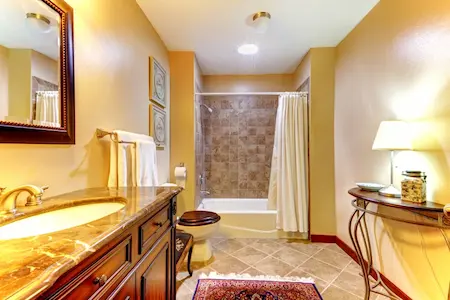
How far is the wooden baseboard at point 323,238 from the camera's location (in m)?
2.78

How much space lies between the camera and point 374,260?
6.66 feet

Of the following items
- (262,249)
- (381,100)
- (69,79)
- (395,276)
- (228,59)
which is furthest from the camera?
(228,59)

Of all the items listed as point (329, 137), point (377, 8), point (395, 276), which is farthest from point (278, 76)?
point (395, 276)

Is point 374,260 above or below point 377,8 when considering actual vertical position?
below

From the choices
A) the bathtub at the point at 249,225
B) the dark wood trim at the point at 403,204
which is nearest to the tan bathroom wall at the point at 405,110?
the dark wood trim at the point at 403,204

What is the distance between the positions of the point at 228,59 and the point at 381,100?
195 centimetres

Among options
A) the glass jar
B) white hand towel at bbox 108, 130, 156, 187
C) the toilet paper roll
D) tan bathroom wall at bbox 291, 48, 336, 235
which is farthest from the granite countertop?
tan bathroom wall at bbox 291, 48, 336, 235

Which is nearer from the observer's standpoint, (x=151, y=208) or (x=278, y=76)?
(x=151, y=208)

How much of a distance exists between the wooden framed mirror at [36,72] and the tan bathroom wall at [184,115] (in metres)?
1.76

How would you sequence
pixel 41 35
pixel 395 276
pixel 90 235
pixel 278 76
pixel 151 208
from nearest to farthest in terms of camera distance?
pixel 90 235 < pixel 151 208 < pixel 41 35 < pixel 395 276 < pixel 278 76

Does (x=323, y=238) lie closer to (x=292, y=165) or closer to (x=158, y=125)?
(x=292, y=165)

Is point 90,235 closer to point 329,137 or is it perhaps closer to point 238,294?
point 238,294

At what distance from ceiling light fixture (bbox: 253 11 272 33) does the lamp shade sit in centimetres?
138

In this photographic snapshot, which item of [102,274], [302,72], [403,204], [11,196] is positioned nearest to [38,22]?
[11,196]
